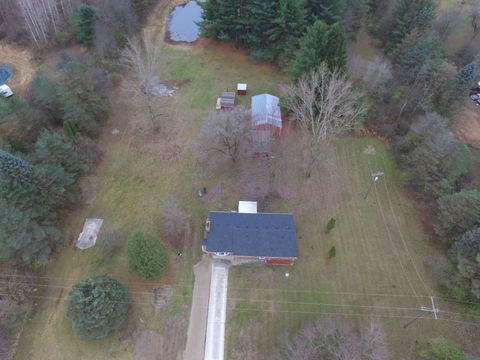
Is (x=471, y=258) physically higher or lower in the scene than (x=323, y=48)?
lower

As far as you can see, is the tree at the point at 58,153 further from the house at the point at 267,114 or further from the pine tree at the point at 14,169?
the house at the point at 267,114

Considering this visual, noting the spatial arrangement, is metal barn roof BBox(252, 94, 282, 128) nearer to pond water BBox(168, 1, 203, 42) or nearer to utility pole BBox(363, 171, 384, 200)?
utility pole BBox(363, 171, 384, 200)

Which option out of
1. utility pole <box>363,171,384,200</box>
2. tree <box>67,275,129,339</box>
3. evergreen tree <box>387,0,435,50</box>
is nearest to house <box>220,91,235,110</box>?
utility pole <box>363,171,384,200</box>

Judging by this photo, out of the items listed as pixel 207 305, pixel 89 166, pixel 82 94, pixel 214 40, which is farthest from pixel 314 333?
pixel 214 40

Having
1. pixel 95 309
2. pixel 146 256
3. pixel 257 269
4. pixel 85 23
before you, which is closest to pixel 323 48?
pixel 257 269

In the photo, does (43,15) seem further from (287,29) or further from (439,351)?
(439,351)

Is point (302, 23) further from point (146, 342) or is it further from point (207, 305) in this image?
point (146, 342)
